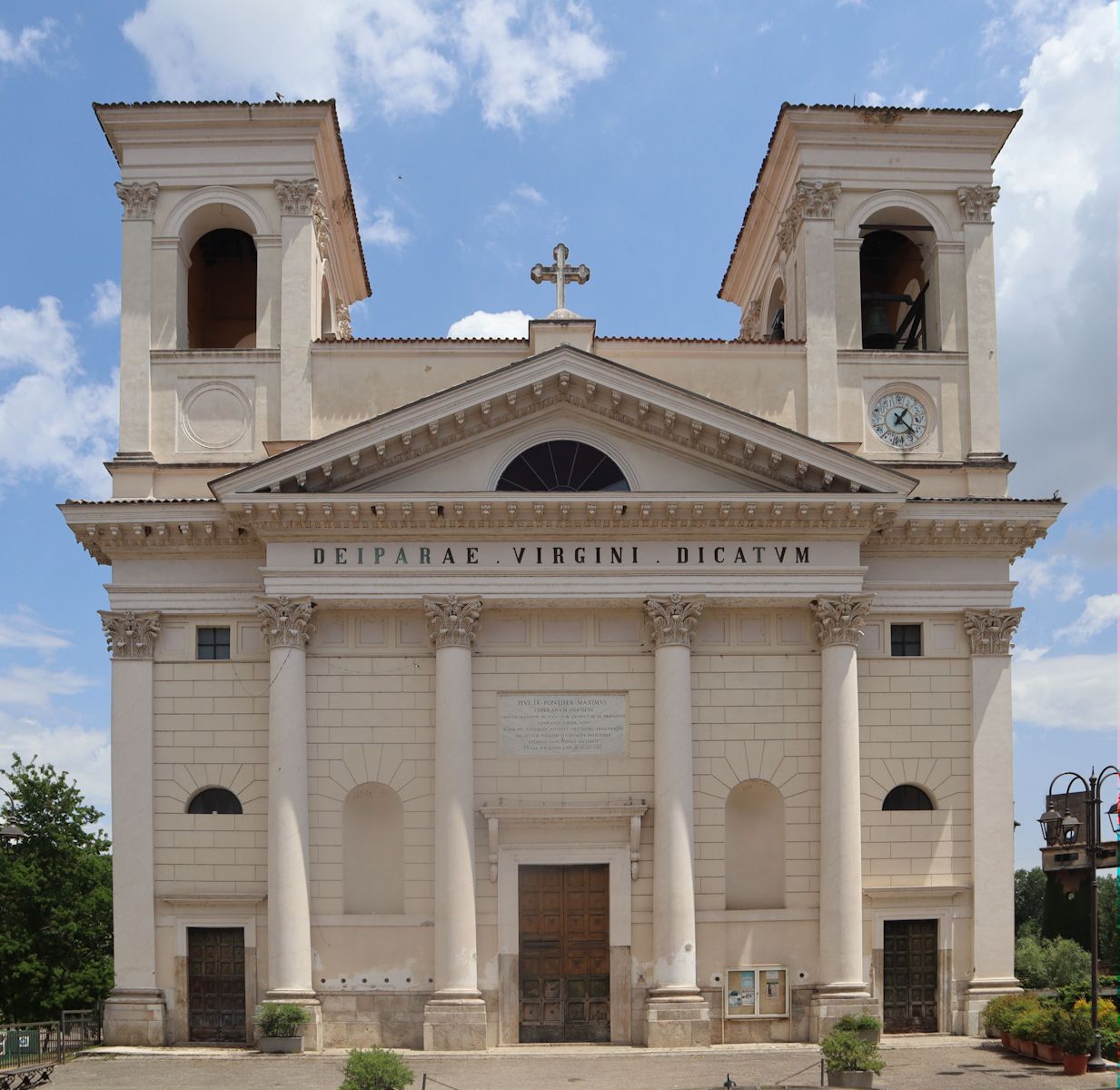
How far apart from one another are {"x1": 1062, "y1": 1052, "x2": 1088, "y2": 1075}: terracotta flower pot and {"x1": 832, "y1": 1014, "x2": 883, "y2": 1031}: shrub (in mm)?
3157

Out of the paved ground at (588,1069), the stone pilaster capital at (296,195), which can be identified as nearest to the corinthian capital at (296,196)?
the stone pilaster capital at (296,195)

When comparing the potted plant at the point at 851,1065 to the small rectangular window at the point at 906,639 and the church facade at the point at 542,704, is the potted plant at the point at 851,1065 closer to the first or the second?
the church facade at the point at 542,704

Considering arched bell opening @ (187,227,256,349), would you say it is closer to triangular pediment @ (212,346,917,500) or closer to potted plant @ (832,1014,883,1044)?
triangular pediment @ (212,346,917,500)

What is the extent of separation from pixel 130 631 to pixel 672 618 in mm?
10551

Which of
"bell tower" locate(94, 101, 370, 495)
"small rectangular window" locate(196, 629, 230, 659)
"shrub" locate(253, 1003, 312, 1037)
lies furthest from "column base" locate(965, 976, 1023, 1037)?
"bell tower" locate(94, 101, 370, 495)

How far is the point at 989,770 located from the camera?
28.6 meters

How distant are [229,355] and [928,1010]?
19029 millimetres

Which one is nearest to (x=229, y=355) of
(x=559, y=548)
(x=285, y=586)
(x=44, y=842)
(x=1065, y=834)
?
(x=285, y=586)

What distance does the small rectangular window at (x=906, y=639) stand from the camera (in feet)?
95.2

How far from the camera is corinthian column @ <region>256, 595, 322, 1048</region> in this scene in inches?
1050

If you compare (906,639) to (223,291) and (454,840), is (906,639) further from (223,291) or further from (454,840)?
(223,291)

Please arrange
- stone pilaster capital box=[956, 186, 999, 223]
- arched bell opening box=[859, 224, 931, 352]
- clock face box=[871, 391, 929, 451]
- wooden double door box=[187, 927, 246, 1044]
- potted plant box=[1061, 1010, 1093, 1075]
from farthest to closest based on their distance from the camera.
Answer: arched bell opening box=[859, 224, 931, 352]
stone pilaster capital box=[956, 186, 999, 223]
clock face box=[871, 391, 929, 451]
wooden double door box=[187, 927, 246, 1044]
potted plant box=[1061, 1010, 1093, 1075]

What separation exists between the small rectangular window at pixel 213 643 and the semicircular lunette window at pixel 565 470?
6.52 meters

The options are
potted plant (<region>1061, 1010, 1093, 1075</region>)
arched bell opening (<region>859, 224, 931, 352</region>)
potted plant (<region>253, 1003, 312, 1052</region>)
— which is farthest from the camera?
arched bell opening (<region>859, 224, 931, 352</region>)
